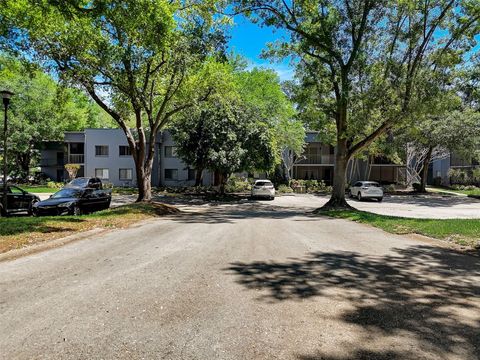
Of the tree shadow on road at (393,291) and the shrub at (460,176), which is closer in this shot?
the tree shadow on road at (393,291)

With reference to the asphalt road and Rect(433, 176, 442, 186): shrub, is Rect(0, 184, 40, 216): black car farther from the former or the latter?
Rect(433, 176, 442, 186): shrub

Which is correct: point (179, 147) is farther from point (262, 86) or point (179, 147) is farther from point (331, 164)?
point (331, 164)

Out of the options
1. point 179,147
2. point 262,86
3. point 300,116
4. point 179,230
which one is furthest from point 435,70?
point 262,86

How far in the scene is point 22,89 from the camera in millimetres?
44906

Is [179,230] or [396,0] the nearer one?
[179,230]

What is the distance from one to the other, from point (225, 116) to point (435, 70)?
627 inches

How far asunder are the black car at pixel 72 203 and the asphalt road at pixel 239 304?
8279 mm

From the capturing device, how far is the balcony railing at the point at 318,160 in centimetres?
4866

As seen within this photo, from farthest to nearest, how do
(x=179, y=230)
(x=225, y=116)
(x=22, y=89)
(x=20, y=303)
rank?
(x=22, y=89) → (x=225, y=116) → (x=179, y=230) → (x=20, y=303)

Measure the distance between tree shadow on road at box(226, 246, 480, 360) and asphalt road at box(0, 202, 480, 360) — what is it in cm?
2

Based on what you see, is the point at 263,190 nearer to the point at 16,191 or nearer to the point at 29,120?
the point at 16,191

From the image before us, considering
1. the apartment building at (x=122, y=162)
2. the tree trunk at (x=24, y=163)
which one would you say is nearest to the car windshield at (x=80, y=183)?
the apartment building at (x=122, y=162)

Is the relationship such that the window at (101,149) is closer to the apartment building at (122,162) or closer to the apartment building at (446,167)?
the apartment building at (122,162)

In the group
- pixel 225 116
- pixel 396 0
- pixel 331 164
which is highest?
pixel 396 0
